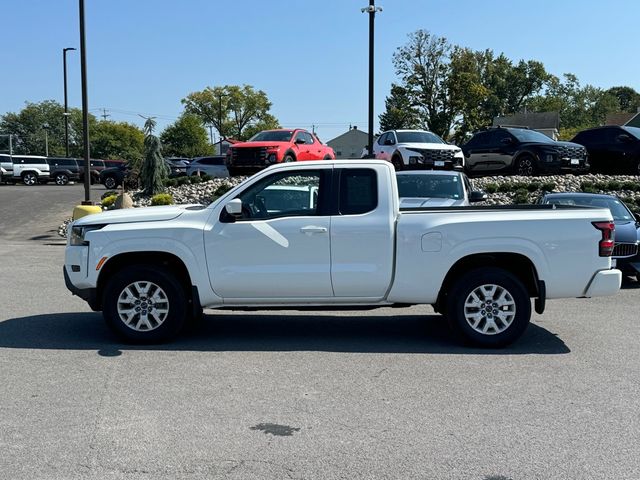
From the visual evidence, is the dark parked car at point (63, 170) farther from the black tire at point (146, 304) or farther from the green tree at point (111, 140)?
the green tree at point (111, 140)

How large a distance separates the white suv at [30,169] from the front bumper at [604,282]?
127ft

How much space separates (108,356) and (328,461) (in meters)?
3.16

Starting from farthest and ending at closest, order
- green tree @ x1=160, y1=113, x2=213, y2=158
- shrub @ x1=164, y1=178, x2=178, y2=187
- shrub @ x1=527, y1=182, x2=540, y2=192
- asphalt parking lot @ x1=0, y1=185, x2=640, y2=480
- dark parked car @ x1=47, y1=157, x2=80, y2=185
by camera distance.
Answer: green tree @ x1=160, y1=113, x2=213, y2=158 → dark parked car @ x1=47, y1=157, x2=80, y2=185 → shrub @ x1=164, y1=178, x2=178, y2=187 → shrub @ x1=527, y1=182, x2=540, y2=192 → asphalt parking lot @ x1=0, y1=185, x2=640, y2=480

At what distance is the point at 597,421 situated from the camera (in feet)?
16.0

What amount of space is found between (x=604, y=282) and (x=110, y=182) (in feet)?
110

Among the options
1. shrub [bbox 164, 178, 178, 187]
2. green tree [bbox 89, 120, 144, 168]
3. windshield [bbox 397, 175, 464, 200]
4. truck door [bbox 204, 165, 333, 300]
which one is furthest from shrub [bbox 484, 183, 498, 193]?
green tree [bbox 89, 120, 144, 168]

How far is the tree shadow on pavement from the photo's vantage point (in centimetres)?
692

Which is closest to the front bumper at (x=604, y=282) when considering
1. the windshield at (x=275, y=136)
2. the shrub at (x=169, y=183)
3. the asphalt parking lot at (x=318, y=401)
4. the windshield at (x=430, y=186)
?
the asphalt parking lot at (x=318, y=401)

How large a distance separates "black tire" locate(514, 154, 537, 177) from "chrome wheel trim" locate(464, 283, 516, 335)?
48.8 feet

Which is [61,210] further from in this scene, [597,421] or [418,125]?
[418,125]

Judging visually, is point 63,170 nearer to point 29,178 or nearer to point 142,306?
point 29,178

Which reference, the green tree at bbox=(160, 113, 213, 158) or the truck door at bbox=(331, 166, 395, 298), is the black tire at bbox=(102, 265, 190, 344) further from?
the green tree at bbox=(160, 113, 213, 158)

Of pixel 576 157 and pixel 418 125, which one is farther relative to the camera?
pixel 418 125

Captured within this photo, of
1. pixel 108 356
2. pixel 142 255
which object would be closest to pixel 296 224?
pixel 142 255
